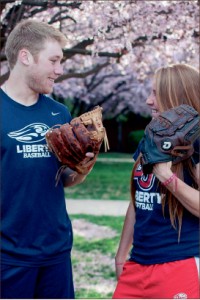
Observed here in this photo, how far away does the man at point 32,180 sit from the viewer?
10.6 ft

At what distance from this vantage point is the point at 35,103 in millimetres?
3379

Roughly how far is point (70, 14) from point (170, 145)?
4.79 meters

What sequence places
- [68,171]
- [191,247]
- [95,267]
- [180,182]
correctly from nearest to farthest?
1. [180,182]
2. [191,247]
3. [68,171]
4. [95,267]

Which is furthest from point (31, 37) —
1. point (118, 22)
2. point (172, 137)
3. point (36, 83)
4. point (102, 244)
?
point (102, 244)

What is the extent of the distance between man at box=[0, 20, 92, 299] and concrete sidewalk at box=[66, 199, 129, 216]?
26.3 feet

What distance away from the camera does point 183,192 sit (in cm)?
303

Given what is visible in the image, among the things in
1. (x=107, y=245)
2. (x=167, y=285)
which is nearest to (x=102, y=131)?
(x=167, y=285)

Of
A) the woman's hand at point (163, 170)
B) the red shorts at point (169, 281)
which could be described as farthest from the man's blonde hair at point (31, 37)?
the red shorts at point (169, 281)

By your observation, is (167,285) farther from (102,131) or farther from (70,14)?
(70,14)

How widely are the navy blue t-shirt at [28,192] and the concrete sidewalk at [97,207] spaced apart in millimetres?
8060

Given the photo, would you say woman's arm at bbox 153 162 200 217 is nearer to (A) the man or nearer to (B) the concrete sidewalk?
(A) the man

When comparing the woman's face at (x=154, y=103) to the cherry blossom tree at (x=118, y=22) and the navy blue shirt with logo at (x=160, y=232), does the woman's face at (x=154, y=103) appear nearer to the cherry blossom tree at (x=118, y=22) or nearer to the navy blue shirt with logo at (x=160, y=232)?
the navy blue shirt with logo at (x=160, y=232)

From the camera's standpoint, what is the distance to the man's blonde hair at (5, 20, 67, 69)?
3.36 m

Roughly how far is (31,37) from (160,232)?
1137mm
